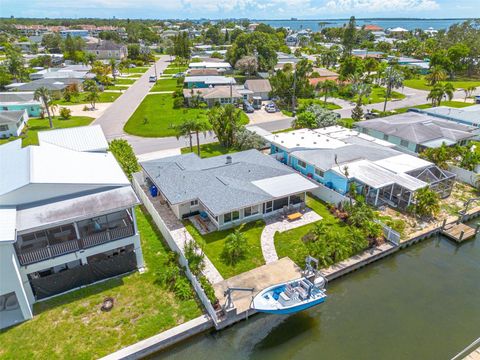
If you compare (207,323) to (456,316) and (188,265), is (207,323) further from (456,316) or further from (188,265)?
(456,316)

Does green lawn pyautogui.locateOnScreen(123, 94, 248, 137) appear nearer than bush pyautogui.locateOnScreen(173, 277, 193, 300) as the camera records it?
No

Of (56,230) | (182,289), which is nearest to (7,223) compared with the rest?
(56,230)

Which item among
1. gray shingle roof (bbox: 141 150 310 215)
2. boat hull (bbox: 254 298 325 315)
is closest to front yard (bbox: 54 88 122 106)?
gray shingle roof (bbox: 141 150 310 215)

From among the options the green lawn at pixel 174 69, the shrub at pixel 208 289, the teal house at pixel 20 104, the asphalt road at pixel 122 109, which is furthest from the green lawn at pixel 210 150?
the green lawn at pixel 174 69

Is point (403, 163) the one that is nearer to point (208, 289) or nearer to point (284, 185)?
point (284, 185)

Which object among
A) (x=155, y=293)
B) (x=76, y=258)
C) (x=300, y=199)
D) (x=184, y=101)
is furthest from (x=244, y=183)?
(x=184, y=101)

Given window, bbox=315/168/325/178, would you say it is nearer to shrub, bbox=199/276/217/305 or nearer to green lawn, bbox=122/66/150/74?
shrub, bbox=199/276/217/305
